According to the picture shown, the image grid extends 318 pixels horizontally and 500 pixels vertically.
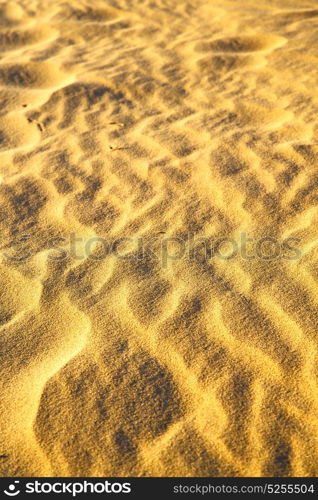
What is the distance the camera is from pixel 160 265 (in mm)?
2309

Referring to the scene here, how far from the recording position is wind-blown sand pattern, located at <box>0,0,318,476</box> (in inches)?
64.4

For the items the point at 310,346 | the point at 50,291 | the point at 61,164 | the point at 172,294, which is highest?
the point at 61,164

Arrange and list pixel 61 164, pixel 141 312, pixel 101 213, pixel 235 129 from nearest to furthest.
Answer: pixel 141 312 → pixel 101 213 → pixel 61 164 → pixel 235 129

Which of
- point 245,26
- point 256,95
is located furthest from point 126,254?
point 245,26

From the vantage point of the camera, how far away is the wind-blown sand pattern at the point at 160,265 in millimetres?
1636

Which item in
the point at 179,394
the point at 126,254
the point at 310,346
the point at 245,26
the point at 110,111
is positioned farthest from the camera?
the point at 245,26

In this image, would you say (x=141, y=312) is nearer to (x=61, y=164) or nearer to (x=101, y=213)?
(x=101, y=213)

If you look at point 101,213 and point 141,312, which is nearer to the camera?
point 141,312

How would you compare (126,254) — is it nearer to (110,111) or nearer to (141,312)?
(141,312)

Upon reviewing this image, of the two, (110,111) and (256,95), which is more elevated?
(110,111)

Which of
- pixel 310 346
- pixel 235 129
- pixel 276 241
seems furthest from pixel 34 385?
pixel 235 129

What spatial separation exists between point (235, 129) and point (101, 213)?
1.12 m

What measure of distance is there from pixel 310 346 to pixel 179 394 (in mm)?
525

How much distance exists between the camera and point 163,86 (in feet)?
12.2
